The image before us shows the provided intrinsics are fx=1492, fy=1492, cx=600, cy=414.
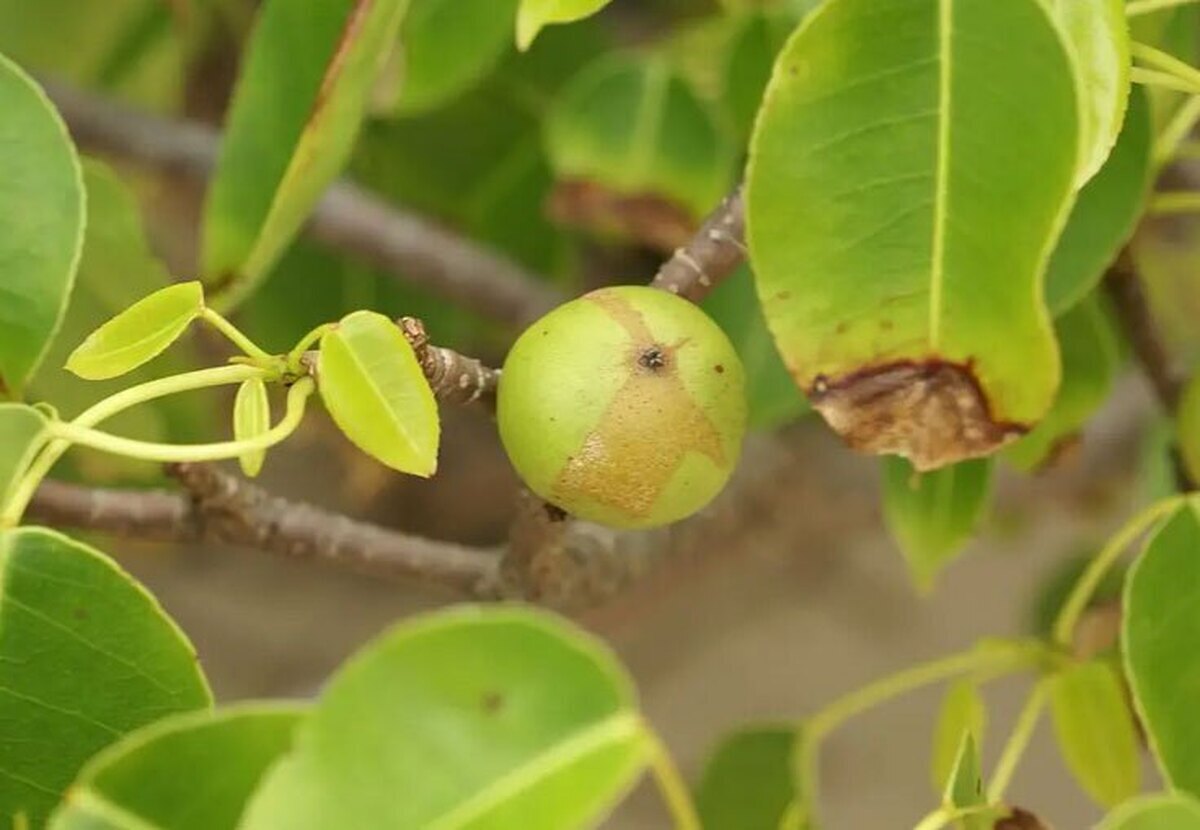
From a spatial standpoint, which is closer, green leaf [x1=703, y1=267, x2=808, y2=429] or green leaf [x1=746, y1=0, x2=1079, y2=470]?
green leaf [x1=746, y1=0, x2=1079, y2=470]

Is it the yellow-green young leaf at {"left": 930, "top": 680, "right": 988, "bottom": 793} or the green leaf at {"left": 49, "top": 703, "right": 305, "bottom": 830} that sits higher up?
the green leaf at {"left": 49, "top": 703, "right": 305, "bottom": 830}

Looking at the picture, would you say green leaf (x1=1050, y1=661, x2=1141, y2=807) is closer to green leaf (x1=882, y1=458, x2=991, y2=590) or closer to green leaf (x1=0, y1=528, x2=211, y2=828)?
green leaf (x1=882, y1=458, x2=991, y2=590)

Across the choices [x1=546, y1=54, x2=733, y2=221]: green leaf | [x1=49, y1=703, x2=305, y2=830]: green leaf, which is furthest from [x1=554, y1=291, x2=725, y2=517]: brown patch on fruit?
[x1=546, y1=54, x2=733, y2=221]: green leaf

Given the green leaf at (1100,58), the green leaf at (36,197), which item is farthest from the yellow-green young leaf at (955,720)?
the green leaf at (36,197)

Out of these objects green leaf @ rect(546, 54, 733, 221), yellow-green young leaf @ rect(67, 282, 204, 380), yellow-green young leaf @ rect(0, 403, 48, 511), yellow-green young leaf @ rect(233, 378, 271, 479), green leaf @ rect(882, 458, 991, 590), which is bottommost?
green leaf @ rect(882, 458, 991, 590)

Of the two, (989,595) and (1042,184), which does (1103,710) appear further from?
(989,595)

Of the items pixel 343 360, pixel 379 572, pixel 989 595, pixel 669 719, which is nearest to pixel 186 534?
pixel 379 572
